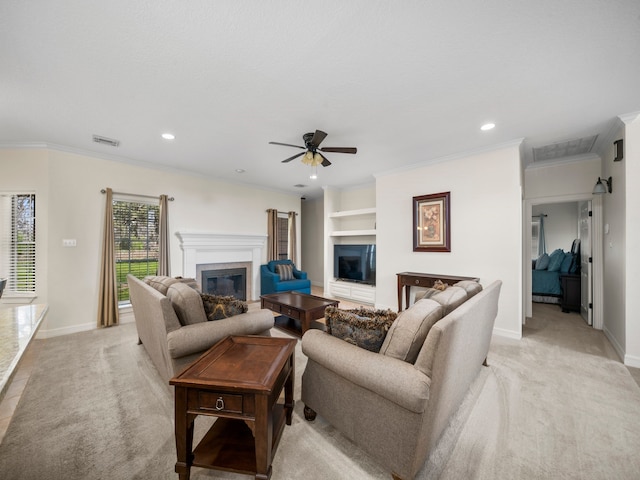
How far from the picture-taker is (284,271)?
556 centimetres

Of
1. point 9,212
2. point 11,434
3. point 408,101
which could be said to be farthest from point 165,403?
point 9,212

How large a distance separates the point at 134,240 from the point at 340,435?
4.31 m

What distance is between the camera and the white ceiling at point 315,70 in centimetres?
153

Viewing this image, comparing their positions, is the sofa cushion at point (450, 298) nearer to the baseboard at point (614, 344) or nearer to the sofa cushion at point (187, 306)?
the sofa cushion at point (187, 306)

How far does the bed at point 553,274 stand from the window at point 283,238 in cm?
547

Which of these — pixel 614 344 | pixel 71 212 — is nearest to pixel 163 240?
pixel 71 212

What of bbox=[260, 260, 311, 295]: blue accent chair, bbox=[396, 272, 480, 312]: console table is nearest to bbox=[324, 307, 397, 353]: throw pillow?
bbox=[396, 272, 480, 312]: console table

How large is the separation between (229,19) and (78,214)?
3774 mm

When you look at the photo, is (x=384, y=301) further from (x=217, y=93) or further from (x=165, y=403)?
(x=217, y=93)

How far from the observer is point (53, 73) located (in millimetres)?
2049

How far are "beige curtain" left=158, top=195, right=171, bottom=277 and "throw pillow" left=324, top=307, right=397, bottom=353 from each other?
372cm

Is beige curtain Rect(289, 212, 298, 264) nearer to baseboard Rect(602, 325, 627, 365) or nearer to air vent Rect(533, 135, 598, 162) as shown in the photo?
air vent Rect(533, 135, 598, 162)

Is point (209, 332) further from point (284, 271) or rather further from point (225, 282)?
point (284, 271)

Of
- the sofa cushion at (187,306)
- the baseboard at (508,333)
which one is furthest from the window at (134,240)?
the baseboard at (508,333)
